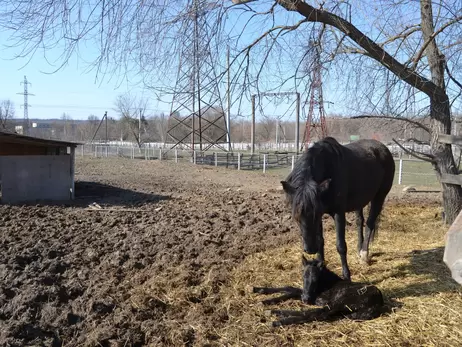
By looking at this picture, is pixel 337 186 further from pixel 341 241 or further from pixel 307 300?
pixel 307 300

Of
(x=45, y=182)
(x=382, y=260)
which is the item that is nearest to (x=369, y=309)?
(x=382, y=260)

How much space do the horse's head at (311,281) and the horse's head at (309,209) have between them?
0.16 meters

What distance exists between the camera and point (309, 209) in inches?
153

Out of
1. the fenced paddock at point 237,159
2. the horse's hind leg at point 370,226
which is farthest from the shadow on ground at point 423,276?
the fenced paddock at point 237,159

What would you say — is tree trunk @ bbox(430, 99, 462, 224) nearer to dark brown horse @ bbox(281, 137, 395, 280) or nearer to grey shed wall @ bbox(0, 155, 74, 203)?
dark brown horse @ bbox(281, 137, 395, 280)

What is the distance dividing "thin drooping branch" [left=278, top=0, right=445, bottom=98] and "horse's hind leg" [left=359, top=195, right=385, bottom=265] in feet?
6.19

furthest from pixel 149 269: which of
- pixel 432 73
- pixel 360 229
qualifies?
pixel 432 73

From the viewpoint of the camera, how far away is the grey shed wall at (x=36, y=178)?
10.3 m

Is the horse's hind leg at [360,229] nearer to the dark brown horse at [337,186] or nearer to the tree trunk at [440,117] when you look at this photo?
the dark brown horse at [337,186]

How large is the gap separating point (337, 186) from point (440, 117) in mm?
3369

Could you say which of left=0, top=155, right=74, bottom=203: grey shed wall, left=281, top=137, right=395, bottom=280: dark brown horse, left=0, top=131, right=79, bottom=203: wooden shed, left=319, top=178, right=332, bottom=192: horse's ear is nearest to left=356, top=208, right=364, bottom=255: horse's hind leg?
left=281, top=137, right=395, bottom=280: dark brown horse

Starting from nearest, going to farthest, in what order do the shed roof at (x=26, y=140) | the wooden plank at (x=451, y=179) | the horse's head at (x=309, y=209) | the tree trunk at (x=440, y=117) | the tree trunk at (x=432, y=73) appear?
1. the horse's head at (x=309, y=209)
2. the tree trunk at (x=432, y=73)
3. the wooden plank at (x=451, y=179)
4. the tree trunk at (x=440, y=117)
5. the shed roof at (x=26, y=140)

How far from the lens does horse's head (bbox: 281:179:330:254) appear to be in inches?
153

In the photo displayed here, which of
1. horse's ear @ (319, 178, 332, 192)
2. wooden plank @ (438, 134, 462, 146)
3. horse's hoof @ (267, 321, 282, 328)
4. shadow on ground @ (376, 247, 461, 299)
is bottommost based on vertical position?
horse's hoof @ (267, 321, 282, 328)
